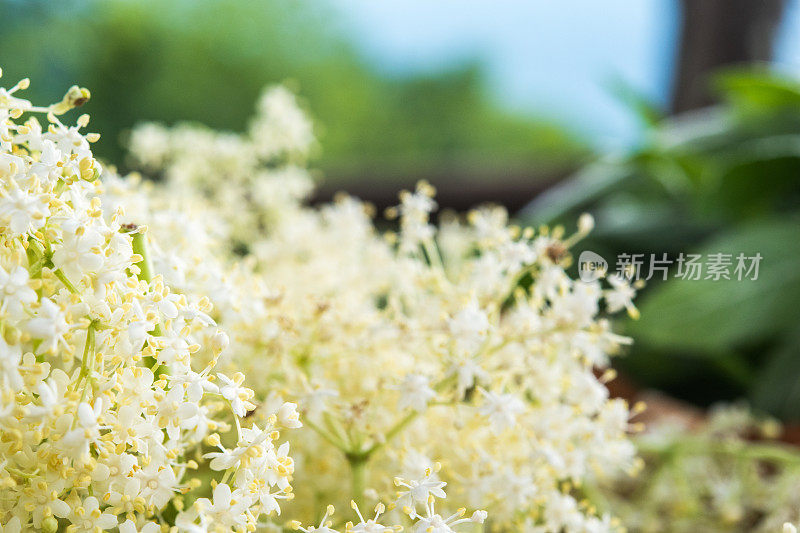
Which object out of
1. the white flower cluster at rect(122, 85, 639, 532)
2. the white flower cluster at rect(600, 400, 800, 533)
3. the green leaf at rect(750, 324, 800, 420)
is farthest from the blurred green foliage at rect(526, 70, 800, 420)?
the white flower cluster at rect(122, 85, 639, 532)

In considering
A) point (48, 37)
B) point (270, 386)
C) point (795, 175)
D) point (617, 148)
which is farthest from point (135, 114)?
point (270, 386)

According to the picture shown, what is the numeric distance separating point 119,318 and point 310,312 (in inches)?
5.0

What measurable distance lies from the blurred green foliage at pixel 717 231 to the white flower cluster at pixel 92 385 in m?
0.45

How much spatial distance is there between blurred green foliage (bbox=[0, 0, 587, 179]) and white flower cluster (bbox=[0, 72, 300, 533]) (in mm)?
2442

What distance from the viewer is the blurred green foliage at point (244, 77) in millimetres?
3033

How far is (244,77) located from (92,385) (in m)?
3.23

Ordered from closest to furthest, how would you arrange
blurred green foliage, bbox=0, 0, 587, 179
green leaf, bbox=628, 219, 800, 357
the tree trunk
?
1. green leaf, bbox=628, 219, 800, 357
2. the tree trunk
3. blurred green foliage, bbox=0, 0, 587, 179

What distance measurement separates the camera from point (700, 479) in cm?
50

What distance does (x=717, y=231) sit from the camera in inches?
31.4

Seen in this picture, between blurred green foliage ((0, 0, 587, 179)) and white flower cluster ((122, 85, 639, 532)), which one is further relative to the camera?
blurred green foliage ((0, 0, 587, 179))

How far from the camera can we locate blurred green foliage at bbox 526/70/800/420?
63cm

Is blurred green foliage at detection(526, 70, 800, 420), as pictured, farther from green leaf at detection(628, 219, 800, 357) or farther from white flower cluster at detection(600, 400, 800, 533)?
white flower cluster at detection(600, 400, 800, 533)

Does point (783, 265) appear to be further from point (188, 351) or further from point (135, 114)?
point (135, 114)

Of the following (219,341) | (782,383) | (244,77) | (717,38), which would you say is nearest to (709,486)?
(782,383)
